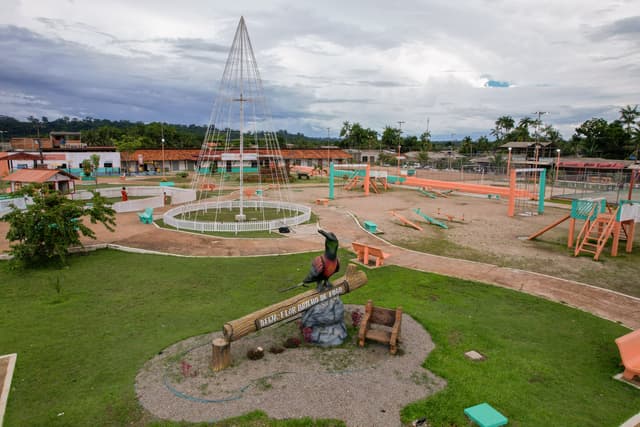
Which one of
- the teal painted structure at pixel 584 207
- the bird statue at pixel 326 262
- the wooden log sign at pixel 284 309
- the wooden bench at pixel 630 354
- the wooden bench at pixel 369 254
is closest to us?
the wooden bench at pixel 630 354

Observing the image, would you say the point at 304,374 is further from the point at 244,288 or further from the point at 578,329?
the point at 578,329

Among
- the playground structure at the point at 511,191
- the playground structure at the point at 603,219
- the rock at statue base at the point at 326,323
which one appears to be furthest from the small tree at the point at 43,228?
the playground structure at the point at 511,191

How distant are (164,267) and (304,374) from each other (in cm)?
983

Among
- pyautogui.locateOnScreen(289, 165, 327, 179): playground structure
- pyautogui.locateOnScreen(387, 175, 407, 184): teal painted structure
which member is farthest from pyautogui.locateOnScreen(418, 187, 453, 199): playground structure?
pyautogui.locateOnScreen(289, 165, 327, 179): playground structure

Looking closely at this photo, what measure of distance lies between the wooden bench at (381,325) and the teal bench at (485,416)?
2.41m

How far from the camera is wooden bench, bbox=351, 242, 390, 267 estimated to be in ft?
53.1

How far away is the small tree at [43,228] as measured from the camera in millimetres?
15383

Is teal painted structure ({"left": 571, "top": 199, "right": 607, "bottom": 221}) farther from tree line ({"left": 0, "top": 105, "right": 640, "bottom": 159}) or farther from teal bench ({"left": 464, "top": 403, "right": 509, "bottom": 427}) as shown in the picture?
tree line ({"left": 0, "top": 105, "right": 640, "bottom": 159})

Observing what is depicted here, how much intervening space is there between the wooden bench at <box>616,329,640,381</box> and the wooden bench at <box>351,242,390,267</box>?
857cm

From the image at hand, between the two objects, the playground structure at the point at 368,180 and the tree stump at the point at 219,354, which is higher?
the playground structure at the point at 368,180

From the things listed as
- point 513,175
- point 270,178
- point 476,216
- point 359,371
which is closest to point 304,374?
point 359,371

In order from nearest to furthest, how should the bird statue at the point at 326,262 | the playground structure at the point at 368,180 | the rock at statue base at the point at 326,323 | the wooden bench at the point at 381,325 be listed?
the wooden bench at the point at 381,325, the bird statue at the point at 326,262, the rock at statue base at the point at 326,323, the playground structure at the point at 368,180

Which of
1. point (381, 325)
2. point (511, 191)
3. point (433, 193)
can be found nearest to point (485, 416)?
point (381, 325)

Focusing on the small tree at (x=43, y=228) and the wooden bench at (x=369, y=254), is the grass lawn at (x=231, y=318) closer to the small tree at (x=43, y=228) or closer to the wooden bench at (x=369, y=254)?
the wooden bench at (x=369, y=254)
